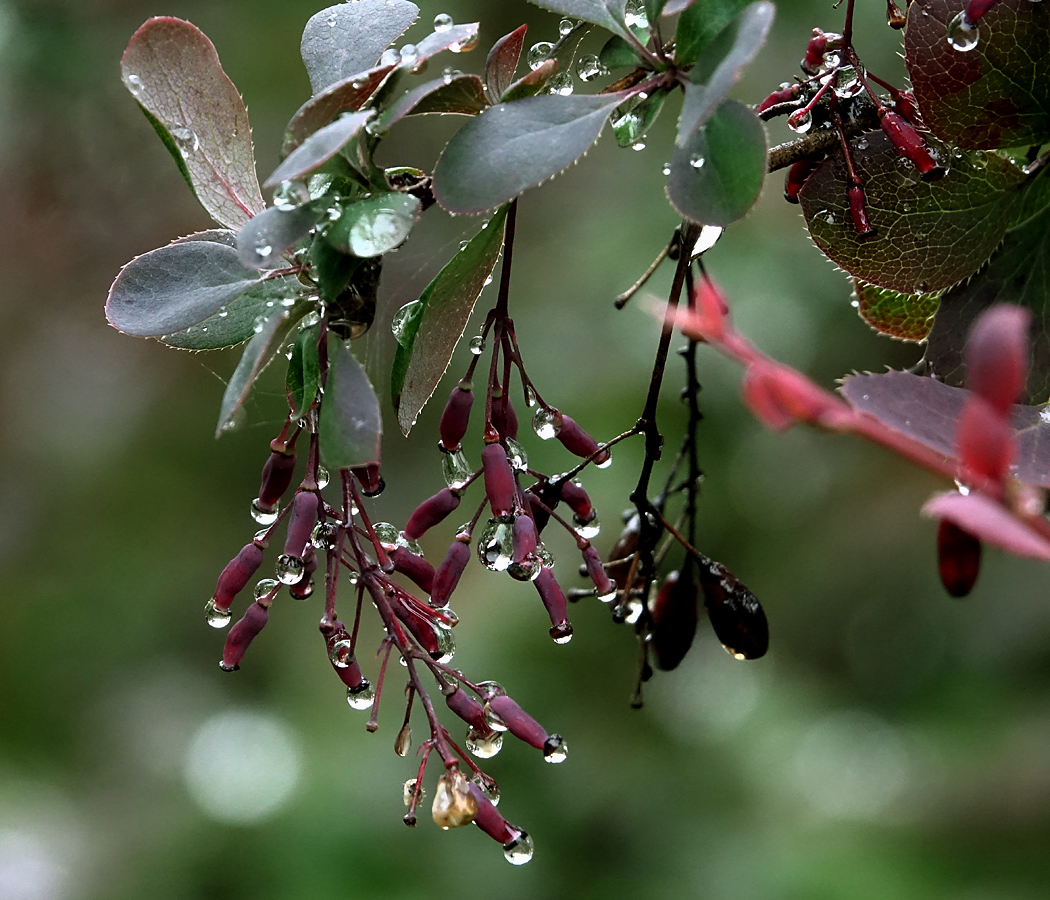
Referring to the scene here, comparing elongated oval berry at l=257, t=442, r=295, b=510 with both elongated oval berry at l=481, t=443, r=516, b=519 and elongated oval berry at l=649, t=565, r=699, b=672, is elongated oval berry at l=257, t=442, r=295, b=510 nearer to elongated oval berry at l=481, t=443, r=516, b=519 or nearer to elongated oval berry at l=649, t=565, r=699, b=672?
elongated oval berry at l=481, t=443, r=516, b=519

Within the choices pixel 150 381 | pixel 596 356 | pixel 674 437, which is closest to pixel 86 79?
pixel 150 381

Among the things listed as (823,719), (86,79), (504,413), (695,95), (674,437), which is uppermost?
(86,79)

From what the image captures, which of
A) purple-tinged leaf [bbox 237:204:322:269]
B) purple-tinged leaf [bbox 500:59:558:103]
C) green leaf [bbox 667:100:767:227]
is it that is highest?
purple-tinged leaf [bbox 500:59:558:103]

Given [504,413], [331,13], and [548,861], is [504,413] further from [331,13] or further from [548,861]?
[548,861]

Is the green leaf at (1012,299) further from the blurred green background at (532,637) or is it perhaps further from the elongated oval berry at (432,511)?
the blurred green background at (532,637)

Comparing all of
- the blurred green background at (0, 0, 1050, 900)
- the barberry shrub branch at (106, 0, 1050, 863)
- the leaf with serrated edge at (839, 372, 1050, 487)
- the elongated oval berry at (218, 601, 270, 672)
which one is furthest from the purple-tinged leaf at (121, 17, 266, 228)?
the blurred green background at (0, 0, 1050, 900)

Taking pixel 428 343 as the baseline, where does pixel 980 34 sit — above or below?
above

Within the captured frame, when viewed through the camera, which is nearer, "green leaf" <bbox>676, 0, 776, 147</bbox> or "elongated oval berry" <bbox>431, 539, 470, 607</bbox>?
"green leaf" <bbox>676, 0, 776, 147</bbox>
